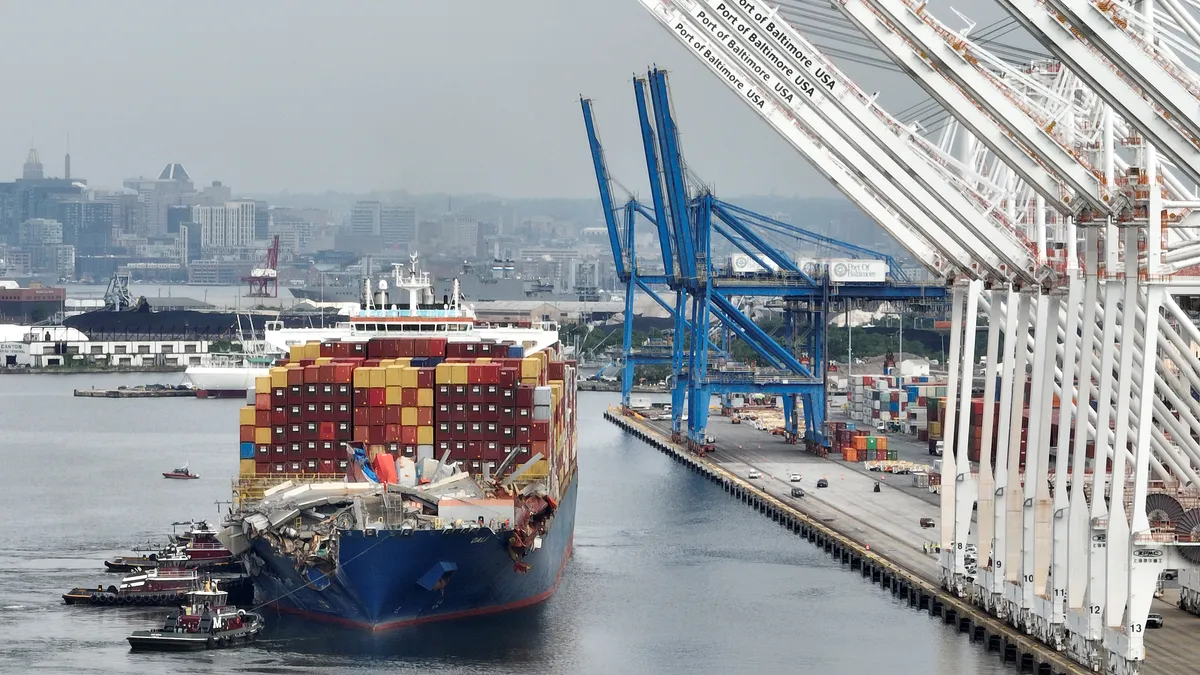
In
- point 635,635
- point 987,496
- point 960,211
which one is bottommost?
point 635,635

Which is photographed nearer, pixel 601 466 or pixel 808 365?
pixel 601 466

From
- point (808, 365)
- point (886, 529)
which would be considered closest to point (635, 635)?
point (886, 529)

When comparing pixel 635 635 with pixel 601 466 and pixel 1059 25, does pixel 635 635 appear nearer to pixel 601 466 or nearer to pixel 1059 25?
pixel 1059 25

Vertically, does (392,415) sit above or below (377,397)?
below

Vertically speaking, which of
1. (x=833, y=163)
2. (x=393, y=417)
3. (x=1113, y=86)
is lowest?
(x=393, y=417)

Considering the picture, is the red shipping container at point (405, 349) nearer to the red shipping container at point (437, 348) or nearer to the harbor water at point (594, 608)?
the red shipping container at point (437, 348)

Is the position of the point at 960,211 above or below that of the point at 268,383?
above

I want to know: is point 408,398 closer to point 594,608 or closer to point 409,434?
point 409,434

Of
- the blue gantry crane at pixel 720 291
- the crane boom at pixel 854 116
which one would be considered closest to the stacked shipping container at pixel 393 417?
the crane boom at pixel 854 116

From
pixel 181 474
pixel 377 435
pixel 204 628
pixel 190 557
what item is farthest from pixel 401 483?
pixel 181 474
